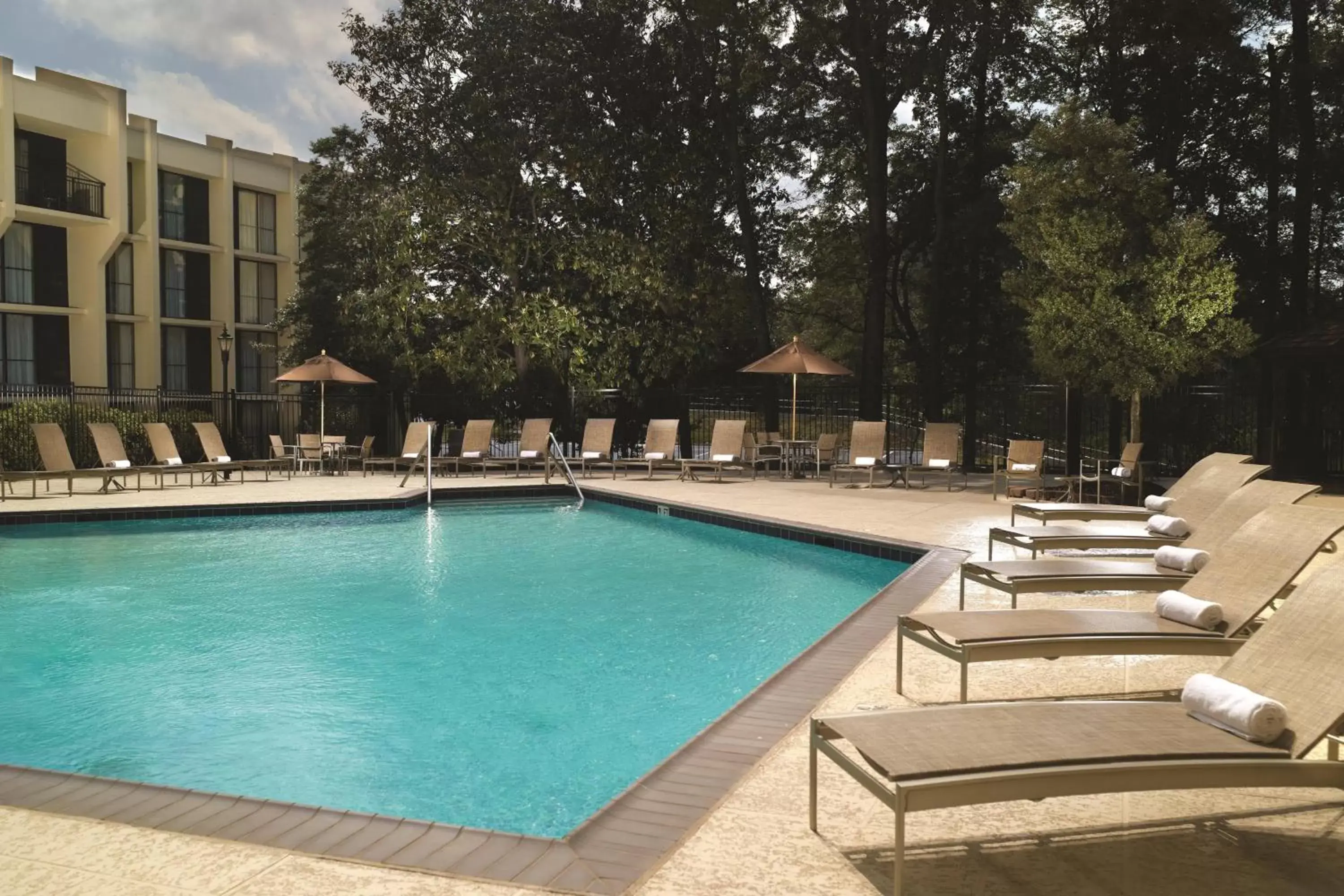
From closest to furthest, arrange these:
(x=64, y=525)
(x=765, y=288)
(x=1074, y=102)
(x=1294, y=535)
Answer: (x=1294, y=535) < (x=64, y=525) < (x=1074, y=102) < (x=765, y=288)

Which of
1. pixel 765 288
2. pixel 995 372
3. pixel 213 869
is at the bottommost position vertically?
pixel 213 869

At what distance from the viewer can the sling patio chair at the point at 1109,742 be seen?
238 centimetres

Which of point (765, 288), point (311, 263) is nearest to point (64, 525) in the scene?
point (311, 263)

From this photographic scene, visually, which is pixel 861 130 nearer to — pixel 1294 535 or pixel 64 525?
pixel 64 525

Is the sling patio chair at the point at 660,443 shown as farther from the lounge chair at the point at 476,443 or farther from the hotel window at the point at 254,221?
the hotel window at the point at 254,221

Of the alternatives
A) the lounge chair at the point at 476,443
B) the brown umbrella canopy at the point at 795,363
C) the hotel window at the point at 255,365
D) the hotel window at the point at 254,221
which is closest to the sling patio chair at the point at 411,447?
the lounge chair at the point at 476,443

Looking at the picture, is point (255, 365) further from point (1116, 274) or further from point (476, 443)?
point (1116, 274)

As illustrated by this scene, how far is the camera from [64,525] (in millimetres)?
11219

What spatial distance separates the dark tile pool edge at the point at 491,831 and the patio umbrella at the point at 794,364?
11.6 metres

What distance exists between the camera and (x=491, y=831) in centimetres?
297

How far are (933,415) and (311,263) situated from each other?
1444cm

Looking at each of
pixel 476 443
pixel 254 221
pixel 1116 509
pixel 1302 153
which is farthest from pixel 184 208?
pixel 1116 509

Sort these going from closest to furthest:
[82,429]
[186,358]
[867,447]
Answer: [867,447]
[82,429]
[186,358]

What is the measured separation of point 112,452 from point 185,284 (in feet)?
60.4
